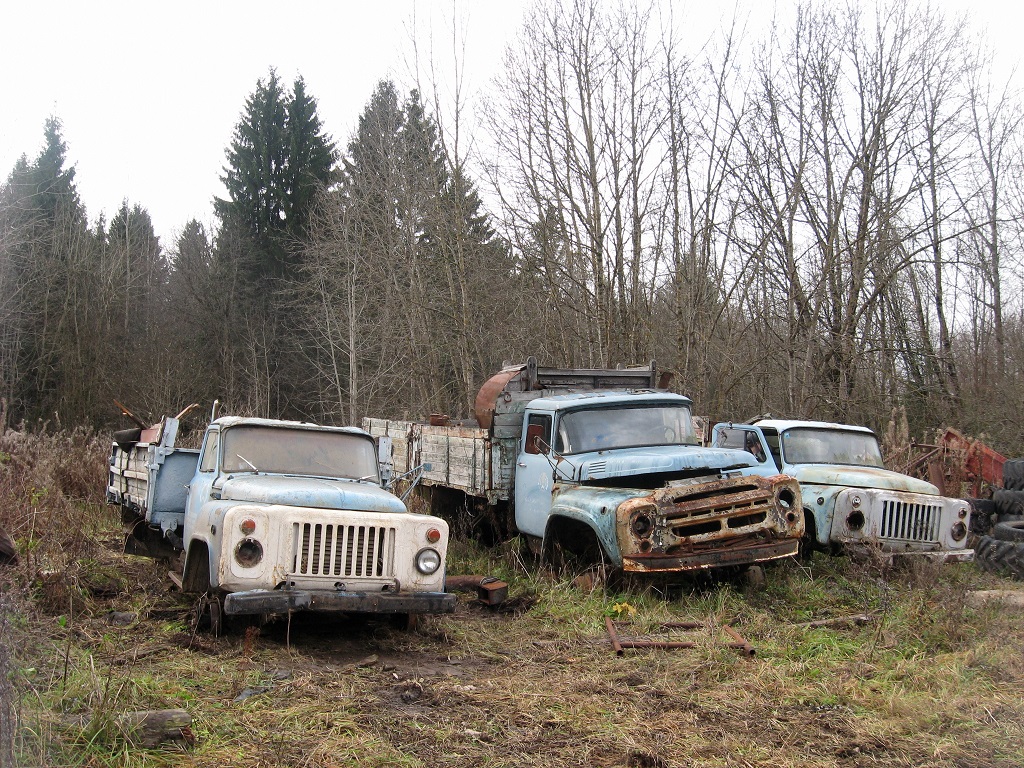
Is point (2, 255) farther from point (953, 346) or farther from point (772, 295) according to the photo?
point (953, 346)

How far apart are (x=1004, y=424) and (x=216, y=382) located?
28205mm

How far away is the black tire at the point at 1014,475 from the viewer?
1170cm

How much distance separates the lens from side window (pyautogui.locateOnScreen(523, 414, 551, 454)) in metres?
9.25

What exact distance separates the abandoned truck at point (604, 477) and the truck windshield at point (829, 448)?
50 cm

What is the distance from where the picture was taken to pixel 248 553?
6.04 meters

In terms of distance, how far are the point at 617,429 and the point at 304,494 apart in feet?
12.3

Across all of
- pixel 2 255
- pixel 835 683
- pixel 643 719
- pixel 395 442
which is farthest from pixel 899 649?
pixel 2 255

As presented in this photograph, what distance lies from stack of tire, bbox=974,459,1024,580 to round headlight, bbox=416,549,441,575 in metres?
6.83

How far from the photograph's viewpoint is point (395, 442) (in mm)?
12711

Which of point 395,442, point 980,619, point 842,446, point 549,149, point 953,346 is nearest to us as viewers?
point 980,619

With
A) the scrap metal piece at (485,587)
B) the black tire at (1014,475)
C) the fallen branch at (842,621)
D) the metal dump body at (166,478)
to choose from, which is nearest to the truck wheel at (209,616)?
the metal dump body at (166,478)

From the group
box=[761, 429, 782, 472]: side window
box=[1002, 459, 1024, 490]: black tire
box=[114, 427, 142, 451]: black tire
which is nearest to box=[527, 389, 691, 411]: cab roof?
box=[761, 429, 782, 472]: side window

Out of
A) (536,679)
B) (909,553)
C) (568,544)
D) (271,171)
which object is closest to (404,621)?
(536,679)

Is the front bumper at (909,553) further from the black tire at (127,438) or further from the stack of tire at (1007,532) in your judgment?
the black tire at (127,438)
